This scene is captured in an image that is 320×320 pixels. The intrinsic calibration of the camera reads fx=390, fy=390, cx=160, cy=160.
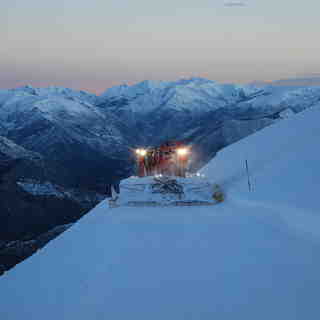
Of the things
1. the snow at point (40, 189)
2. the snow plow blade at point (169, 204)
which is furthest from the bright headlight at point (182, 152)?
the snow at point (40, 189)

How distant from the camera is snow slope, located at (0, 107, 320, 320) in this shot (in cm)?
740

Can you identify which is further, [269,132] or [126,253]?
[269,132]

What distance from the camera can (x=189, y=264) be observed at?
379 inches

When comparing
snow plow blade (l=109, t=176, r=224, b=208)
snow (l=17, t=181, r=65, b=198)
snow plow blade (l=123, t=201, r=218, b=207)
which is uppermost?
snow (l=17, t=181, r=65, b=198)

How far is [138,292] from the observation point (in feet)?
27.1

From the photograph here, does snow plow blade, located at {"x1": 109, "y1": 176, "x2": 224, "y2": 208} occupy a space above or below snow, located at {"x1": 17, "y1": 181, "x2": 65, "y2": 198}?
below

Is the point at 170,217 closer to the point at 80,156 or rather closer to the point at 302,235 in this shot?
the point at 302,235

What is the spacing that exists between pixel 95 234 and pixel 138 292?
6529mm

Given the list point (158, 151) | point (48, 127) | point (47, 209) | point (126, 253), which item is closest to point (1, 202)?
point (47, 209)

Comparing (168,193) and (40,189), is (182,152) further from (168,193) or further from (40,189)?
(40,189)

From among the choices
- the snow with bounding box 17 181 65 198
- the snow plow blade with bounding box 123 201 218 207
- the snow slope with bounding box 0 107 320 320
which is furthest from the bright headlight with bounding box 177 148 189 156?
the snow with bounding box 17 181 65 198

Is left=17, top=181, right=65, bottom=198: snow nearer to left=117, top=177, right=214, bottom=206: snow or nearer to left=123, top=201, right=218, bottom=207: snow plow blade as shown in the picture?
left=117, top=177, right=214, bottom=206: snow

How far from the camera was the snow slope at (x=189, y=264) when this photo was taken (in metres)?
7.40

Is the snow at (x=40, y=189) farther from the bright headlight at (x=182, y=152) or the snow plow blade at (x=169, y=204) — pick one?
the snow plow blade at (x=169, y=204)
